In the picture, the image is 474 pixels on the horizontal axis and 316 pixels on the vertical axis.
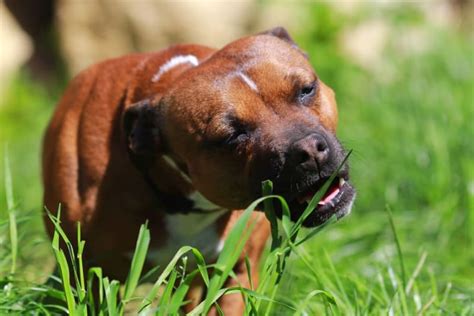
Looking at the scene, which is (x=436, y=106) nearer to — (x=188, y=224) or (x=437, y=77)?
(x=437, y=77)

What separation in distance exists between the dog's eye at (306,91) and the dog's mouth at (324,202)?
345 mm

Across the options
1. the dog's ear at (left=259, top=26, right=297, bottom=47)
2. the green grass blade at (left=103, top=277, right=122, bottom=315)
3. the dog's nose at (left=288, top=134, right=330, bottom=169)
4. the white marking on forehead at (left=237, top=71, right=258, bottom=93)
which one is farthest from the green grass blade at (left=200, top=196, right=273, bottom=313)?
the dog's ear at (left=259, top=26, right=297, bottom=47)

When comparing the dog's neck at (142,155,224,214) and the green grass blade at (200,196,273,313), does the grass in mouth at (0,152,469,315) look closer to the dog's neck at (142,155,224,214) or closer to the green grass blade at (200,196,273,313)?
the green grass blade at (200,196,273,313)

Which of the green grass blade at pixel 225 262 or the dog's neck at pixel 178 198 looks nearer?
the green grass blade at pixel 225 262

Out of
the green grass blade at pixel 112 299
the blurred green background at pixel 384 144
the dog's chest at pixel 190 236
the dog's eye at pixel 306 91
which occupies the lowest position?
the blurred green background at pixel 384 144

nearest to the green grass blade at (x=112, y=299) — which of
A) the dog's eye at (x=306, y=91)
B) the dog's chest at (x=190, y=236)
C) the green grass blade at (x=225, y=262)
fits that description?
the green grass blade at (x=225, y=262)

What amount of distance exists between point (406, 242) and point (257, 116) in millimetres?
2062

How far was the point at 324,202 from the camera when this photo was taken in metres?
3.52

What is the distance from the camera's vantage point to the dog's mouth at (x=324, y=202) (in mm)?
3484

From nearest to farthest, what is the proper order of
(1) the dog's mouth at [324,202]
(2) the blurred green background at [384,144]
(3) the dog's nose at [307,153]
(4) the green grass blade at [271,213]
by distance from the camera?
(4) the green grass blade at [271,213] < (3) the dog's nose at [307,153] < (1) the dog's mouth at [324,202] < (2) the blurred green background at [384,144]

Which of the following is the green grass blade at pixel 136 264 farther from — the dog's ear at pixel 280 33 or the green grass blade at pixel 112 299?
the dog's ear at pixel 280 33

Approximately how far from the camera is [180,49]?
4.21 m

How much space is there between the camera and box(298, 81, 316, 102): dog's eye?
3.67m

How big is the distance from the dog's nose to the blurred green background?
1.49 feet
